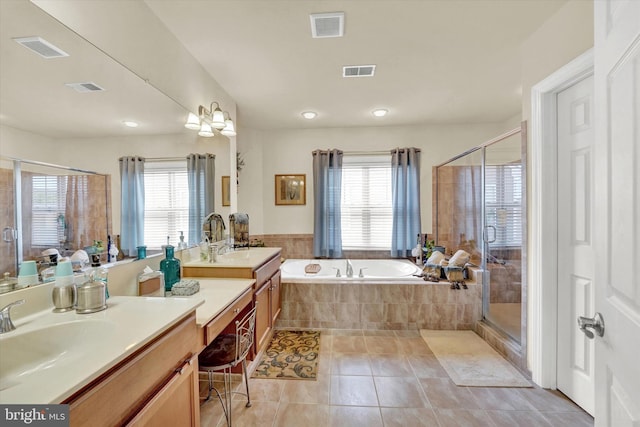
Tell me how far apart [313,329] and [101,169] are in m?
2.35

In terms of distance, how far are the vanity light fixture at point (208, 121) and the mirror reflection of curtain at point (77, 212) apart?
105 centimetres

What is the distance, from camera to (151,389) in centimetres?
94

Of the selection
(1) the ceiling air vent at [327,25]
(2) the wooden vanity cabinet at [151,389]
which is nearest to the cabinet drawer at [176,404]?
(2) the wooden vanity cabinet at [151,389]

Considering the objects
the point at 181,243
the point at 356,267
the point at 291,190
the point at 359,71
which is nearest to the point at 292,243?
the point at 291,190

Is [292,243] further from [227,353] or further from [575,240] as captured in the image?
[575,240]

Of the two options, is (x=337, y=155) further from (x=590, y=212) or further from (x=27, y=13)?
(x=27, y=13)

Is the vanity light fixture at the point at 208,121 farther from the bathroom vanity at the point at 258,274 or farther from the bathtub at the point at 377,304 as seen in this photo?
the bathtub at the point at 377,304

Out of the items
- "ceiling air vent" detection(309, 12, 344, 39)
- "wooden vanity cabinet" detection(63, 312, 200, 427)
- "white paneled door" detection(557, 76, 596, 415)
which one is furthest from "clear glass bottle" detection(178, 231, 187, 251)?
"white paneled door" detection(557, 76, 596, 415)

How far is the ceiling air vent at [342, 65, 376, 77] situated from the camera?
239 centimetres

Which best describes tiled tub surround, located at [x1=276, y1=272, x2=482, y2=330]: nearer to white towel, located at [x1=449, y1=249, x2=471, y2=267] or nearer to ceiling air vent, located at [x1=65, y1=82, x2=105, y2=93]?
white towel, located at [x1=449, y1=249, x2=471, y2=267]

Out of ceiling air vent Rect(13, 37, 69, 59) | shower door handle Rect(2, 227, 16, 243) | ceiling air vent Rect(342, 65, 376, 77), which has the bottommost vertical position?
shower door handle Rect(2, 227, 16, 243)

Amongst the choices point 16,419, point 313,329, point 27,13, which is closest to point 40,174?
point 27,13

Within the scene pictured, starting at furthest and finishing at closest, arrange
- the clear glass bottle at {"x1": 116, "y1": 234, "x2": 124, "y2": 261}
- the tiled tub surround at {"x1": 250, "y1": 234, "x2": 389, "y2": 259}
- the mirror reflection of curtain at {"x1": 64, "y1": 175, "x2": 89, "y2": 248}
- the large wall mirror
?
the tiled tub surround at {"x1": 250, "y1": 234, "x2": 389, "y2": 259} < the clear glass bottle at {"x1": 116, "y1": 234, "x2": 124, "y2": 261} < the mirror reflection of curtain at {"x1": 64, "y1": 175, "x2": 89, "y2": 248} < the large wall mirror

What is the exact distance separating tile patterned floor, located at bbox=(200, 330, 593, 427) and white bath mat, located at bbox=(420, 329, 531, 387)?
7 centimetres
